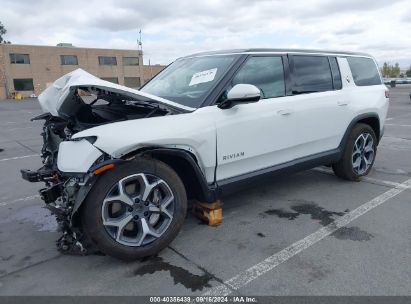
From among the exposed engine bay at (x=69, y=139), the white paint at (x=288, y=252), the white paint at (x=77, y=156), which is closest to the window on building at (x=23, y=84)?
the exposed engine bay at (x=69, y=139)

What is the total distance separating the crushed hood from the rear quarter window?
2.84 metres

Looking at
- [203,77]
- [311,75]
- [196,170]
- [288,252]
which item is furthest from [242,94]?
[311,75]

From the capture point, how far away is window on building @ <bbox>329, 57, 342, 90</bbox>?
15.2 ft

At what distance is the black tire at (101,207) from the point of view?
2.76m

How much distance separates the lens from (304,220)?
3820 millimetres

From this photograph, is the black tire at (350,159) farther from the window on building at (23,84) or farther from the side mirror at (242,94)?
the window on building at (23,84)

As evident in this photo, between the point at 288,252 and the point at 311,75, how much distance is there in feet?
7.39

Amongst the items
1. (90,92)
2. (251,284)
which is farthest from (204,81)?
(251,284)

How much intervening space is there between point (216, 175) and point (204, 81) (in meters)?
0.96

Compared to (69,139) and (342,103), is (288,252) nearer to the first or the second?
(69,139)

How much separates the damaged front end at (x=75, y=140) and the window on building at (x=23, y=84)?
177ft

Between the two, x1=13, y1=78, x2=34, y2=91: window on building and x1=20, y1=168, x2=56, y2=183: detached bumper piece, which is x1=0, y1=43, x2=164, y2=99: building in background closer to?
x1=13, y1=78, x2=34, y2=91: window on building

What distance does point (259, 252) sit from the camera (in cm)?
316

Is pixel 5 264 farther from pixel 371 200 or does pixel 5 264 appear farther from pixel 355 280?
pixel 371 200
